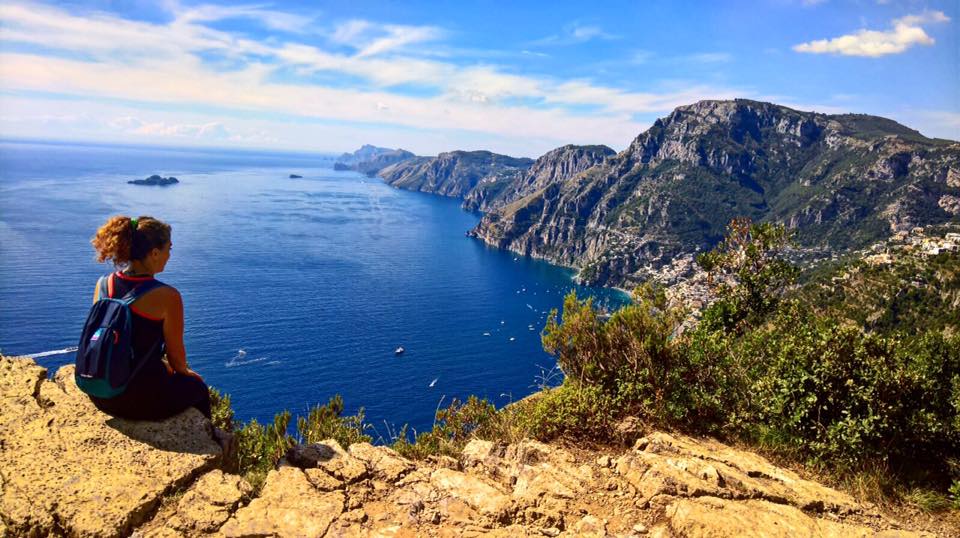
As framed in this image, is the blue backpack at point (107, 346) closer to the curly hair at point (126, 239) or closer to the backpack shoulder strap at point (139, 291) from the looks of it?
the backpack shoulder strap at point (139, 291)

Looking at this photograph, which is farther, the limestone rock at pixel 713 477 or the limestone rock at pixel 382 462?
the limestone rock at pixel 382 462

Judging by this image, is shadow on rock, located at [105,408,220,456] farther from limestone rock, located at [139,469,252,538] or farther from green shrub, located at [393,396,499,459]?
green shrub, located at [393,396,499,459]

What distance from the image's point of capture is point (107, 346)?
5.20 metres

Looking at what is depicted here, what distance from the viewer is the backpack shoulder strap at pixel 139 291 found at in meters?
5.32

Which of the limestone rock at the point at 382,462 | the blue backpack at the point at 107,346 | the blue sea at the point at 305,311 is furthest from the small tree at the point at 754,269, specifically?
the blue sea at the point at 305,311

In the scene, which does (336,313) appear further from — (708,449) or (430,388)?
(708,449)

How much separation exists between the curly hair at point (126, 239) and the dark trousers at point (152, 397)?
4.02 ft

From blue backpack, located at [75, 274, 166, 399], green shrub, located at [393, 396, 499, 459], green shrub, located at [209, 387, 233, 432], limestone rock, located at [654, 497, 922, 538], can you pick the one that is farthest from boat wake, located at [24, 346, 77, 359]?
limestone rock, located at [654, 497, 922, 538]

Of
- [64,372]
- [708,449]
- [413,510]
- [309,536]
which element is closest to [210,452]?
[309,536]

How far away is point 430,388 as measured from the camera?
7919 centimetres

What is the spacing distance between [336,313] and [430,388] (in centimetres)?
3365

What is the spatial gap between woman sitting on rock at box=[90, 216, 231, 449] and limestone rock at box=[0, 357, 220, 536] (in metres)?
0.23

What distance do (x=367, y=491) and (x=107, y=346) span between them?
10.1 ft

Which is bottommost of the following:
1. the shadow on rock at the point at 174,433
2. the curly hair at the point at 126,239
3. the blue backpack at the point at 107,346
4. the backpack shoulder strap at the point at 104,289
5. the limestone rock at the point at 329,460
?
the limestone rock at the point at 329,460
